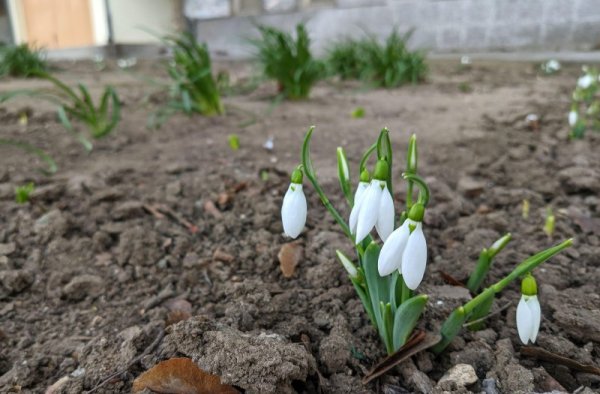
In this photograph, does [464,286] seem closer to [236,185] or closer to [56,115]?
[236,185]

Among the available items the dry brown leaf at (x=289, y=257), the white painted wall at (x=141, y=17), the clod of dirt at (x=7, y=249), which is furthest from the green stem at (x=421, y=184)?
the white painted wall at (x=141, y=17)

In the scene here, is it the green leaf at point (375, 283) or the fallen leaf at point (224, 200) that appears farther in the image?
the fallen leaf at point (224, 200)

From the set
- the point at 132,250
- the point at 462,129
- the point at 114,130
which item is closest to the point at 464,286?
the point at 132,250

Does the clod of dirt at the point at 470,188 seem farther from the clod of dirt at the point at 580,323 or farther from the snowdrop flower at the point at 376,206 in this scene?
the snowdrop flower at the point at 376,206

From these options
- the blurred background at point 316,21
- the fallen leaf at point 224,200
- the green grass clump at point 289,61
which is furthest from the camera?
the blurred background at point 316,21

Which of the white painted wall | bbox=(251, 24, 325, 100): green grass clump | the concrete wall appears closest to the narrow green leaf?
bbox=(251, 24, 325, 100): green grass clump

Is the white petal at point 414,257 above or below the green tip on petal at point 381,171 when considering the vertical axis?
below
